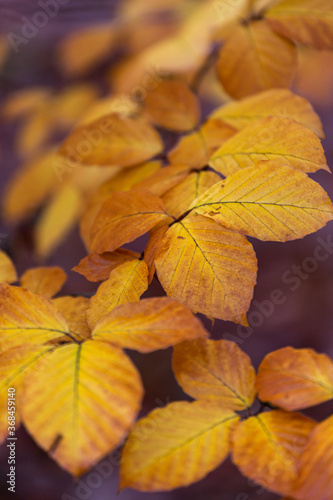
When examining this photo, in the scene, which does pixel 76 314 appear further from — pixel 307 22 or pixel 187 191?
pixel 307 22

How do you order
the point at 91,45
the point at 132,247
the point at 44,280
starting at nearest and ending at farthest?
the point at 44,280, the point at 91,45, the point at 132,247

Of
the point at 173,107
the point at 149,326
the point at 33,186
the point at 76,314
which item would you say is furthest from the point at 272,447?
the point at 33,186

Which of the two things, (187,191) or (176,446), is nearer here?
(176,446)

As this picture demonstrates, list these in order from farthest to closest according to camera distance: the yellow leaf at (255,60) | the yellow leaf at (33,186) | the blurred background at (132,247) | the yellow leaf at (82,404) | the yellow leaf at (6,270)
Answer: the yellow leaf at (33,186) → the blurred background at (132,247) → the yellow leaf at (255,60) → the yellow leaf at (6,270) → the yellow leaf at (82,404)

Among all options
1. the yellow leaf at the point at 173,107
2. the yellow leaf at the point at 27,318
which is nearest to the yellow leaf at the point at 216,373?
the yellow leaf at the point at 27,318

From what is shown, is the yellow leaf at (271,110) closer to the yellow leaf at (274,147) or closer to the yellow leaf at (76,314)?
the yellow leaf at (274,147)

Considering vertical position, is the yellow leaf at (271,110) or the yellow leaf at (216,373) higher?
the yellow leaf at (271,110)
